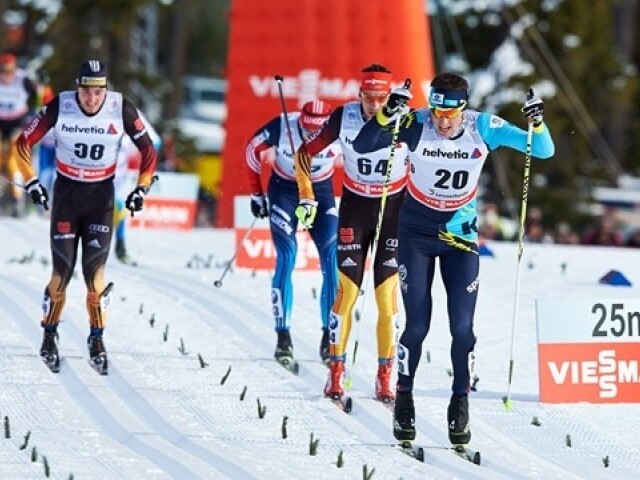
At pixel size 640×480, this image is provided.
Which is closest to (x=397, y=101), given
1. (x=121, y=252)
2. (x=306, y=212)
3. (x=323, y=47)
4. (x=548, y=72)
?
(x=306, y=212)

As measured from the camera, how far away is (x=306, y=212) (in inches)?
418

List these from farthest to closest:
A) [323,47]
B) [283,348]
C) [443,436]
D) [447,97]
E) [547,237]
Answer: [547,237] < [323,47] < [283,348] < [443,436] < [447,97]

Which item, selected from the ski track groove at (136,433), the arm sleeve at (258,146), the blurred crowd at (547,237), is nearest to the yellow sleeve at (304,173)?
the arm sleeve at (258,146)

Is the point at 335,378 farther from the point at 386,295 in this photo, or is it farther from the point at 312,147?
the point at 312,147

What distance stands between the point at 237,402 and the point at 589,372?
248 cm

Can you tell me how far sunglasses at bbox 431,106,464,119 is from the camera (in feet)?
30.4

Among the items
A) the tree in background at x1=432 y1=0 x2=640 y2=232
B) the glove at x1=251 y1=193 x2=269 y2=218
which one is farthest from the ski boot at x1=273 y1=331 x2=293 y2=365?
the tree in background at x1=432 y1=0 x2=640 y2=232

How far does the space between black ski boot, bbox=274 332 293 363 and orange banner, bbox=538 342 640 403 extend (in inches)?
77.2

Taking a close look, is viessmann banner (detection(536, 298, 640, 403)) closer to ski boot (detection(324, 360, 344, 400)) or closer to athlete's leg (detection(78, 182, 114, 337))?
ski boot (detection(324, 360, 344, 400))

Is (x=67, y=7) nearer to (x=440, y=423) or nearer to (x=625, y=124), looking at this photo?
(x=625, y=124)

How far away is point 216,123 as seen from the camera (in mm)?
54469

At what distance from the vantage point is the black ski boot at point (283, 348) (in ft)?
38.8

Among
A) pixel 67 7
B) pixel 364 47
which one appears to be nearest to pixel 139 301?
pixel 364 47

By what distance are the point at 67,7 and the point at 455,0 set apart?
7705 mm
